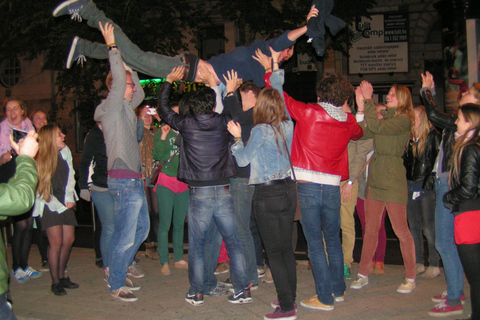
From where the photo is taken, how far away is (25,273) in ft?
20.6

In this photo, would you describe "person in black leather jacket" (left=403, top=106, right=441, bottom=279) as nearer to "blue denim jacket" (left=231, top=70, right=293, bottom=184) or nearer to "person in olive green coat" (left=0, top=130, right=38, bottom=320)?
"blue denim jacket" (left=231, top=70, right=293, bottom=184)

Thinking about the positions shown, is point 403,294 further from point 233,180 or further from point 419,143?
point 233,180

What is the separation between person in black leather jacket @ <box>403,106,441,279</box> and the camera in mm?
5797

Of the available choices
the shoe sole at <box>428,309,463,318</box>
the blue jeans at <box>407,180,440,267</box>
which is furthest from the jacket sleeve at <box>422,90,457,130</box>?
the shoe sole at <box>428,309,463,318</box>

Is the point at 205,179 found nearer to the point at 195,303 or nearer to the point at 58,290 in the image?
the point at 195,303

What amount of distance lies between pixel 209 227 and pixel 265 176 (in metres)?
0.92

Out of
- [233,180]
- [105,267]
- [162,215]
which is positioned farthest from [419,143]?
[105,267]

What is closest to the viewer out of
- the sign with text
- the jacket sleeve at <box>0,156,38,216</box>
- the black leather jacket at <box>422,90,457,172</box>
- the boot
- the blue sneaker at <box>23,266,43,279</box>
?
the jacket sleeve at <box>0,156,38,216</box>

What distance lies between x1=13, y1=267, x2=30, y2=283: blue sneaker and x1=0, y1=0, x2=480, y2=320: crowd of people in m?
0.02

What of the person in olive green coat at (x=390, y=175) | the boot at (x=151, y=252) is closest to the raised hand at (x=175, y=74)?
the person in olive green coat at (x=390, y=175)

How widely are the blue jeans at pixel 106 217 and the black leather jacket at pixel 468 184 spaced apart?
3856mm

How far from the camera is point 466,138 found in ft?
14.0

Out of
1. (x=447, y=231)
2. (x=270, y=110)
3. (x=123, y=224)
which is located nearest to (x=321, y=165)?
(x=270, y=110)

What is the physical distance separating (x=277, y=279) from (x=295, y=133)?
151 cm
